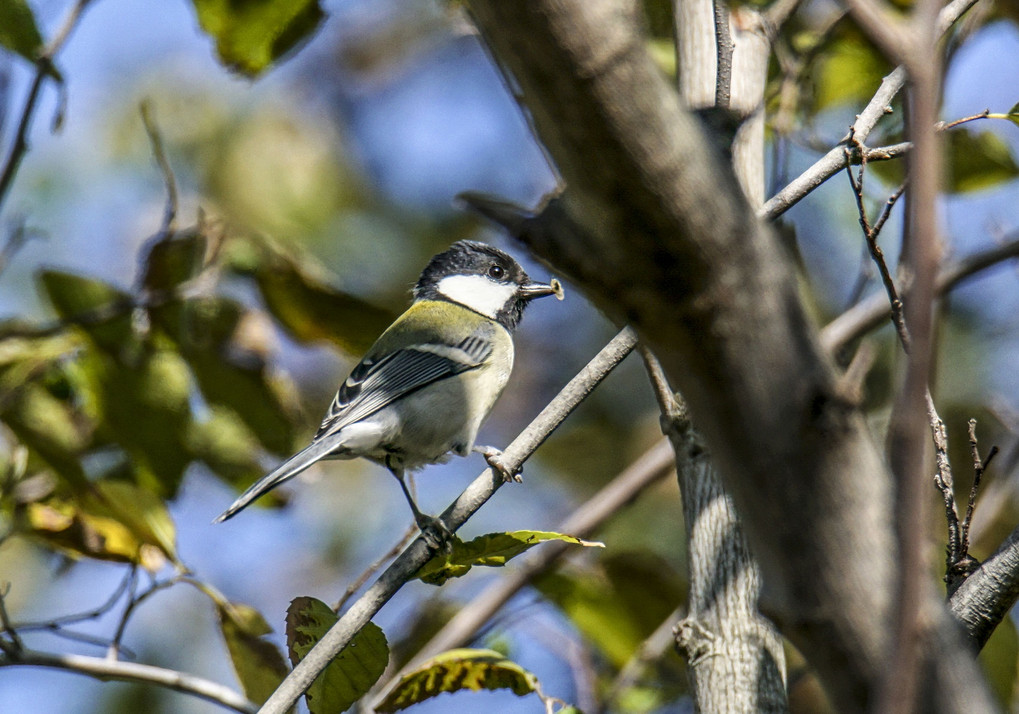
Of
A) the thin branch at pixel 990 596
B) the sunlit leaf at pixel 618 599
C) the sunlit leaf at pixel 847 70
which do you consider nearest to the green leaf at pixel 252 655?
the sunlit leaf at pixel 618 599

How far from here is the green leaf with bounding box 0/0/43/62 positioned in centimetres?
225

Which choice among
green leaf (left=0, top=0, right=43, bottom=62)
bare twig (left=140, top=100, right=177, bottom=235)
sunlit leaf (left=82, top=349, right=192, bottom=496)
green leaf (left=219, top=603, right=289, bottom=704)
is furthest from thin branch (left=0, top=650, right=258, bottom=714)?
green leaf (left=0, top=0, right=43, bottom=62)

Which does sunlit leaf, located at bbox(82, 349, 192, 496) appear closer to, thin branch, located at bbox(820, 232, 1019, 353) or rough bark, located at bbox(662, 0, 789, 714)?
rough bark, located at bbox(662, 0, 789, 714)

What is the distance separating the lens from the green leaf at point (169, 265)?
2.56 metres

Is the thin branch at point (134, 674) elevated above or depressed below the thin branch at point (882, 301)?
below

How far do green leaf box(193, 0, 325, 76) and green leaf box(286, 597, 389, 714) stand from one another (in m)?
1.42

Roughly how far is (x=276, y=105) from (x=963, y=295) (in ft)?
14.1

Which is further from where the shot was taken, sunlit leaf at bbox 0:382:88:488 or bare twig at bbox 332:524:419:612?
sunlit leaf at bbox 0:382:88:488

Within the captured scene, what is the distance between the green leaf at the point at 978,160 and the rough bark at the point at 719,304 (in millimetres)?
2188

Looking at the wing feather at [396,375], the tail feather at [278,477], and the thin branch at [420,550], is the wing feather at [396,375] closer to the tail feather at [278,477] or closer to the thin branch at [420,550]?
the tail feather at [278,477]

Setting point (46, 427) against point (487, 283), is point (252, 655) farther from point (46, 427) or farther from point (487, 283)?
point (487, 283)

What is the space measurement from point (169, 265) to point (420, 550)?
4.05 feet

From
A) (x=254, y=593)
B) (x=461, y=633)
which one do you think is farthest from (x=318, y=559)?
(x=461, y=633)

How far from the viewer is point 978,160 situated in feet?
8.63
